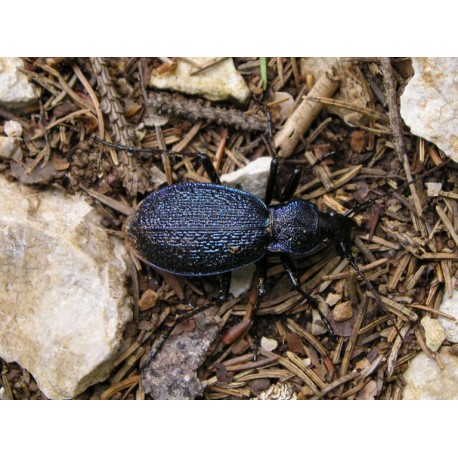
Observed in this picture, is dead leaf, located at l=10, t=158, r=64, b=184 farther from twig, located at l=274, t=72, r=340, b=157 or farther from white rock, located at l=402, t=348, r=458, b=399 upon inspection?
white rock, located at l=402, t=348, r=458, b=399

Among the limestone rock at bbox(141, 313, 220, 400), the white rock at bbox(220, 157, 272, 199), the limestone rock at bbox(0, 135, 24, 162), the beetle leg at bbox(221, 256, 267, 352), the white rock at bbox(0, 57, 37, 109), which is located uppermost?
the white rock at bbox(0, 57, 37, 109)

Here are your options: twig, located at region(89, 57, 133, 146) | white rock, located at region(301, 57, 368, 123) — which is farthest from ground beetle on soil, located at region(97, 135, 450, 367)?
white rock, located at region(301, 57, 368, 123)

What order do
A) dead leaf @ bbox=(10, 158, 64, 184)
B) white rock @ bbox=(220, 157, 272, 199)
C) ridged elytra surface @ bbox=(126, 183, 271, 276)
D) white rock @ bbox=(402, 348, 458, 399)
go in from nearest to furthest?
white rock @ bbox=(402, 348, 458, 399), ridged elytra surface @ bbox=(126, 183, 271, 276), dead leaf @ bbox=(10, 158, 64, 184), white rock @ bbox=(220, 157, 272, 199)

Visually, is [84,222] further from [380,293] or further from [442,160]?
[442,160]

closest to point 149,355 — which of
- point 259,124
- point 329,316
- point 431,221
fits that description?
point 329,316

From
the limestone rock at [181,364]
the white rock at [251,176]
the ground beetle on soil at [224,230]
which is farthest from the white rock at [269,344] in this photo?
the white rock at [251,176]

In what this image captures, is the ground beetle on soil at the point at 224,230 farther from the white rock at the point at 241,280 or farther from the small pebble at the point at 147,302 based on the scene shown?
the small pebble at the point at 147,302
